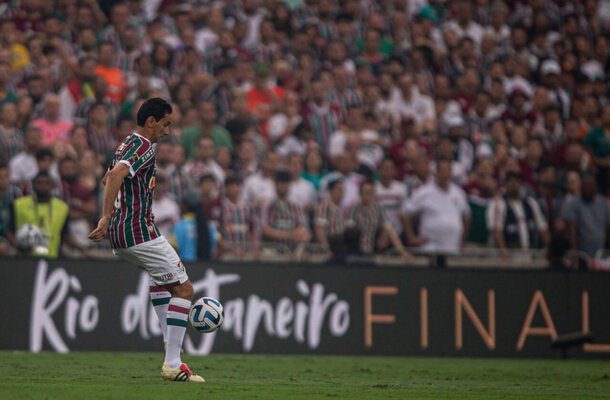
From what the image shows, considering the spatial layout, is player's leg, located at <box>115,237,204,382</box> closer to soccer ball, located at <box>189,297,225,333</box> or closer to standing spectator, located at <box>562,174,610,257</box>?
soccer ball, located at <box>189,297,225,333</box>

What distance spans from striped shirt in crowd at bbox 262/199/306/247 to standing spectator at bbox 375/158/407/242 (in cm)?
136

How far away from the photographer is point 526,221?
17500mm

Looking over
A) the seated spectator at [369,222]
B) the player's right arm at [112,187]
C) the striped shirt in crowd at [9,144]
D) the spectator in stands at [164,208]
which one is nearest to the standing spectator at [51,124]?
the striped shirt in crowd at [9,144]

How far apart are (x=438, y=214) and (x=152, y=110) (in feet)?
25.8

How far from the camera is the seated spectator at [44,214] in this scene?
48.3 feet

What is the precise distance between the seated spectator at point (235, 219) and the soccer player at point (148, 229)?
5752 millimetres

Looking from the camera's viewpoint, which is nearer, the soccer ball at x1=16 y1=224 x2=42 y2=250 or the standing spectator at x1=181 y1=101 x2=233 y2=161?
the soccer ball at x1=16 y1=224 x2=42 y2=250

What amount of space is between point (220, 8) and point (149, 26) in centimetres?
136

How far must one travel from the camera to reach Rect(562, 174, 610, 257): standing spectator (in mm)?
17453

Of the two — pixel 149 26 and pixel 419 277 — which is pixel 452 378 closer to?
pixel 419 277

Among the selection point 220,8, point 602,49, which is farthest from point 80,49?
point 602,49

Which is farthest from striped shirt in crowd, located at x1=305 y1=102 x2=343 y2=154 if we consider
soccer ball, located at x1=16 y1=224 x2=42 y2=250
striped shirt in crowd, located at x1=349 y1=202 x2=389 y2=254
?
soccer ball, located at x1=16 y1=224 x2=42 y2=250

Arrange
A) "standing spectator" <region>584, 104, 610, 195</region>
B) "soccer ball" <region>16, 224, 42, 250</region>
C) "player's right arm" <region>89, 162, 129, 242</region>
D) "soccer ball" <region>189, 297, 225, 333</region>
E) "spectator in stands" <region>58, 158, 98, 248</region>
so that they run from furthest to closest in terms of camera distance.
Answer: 1. "standing spectator" <region>584, 104, 610, 195</region>
2. "spectator in stands" <region>58, 158, 98, 248</region>
3. "soccer ball" <region>16, 224, 42, 250</region>
4. "soccer ball" <region>189, 297, 225, 333</region>
5. "player's right arm" <region>89, 162, 129, 242</region>

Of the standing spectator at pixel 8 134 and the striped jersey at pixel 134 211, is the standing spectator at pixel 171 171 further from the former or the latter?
the striped jersey at pixel 134 211
